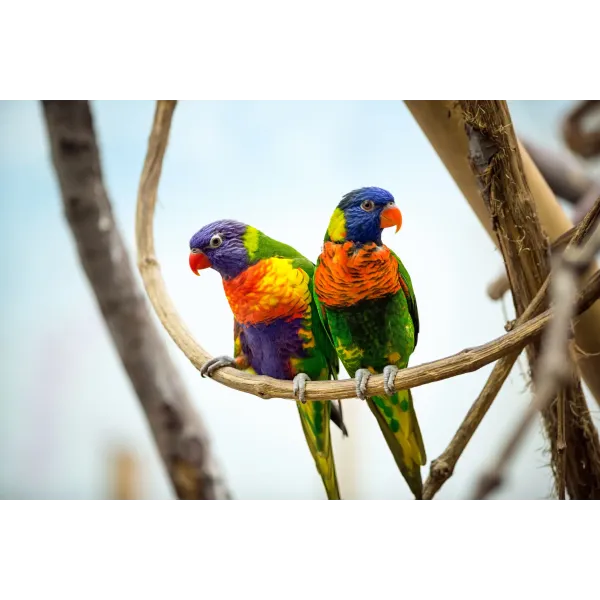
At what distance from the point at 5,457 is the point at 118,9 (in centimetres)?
154

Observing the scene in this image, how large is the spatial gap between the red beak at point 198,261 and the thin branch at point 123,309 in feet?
1.34

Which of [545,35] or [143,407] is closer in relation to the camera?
[545,35]

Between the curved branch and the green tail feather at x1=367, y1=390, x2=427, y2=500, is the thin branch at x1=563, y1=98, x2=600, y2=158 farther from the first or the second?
the green tail feather at x1=367, y1=390, x2=427, y2=500

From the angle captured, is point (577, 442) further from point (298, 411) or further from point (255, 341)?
point (255, 341)

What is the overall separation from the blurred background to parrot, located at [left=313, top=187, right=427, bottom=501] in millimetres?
104

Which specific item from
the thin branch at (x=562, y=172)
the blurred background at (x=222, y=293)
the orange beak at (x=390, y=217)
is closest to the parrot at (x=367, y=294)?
the orange beak at (x=390, y=217)

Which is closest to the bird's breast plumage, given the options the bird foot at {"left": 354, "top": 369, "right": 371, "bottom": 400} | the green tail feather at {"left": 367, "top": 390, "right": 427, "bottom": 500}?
the bird foot at {"left": 354, "top": 369, "right": 371, "bottom": 400}

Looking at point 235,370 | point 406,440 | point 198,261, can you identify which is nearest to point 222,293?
point 198,261

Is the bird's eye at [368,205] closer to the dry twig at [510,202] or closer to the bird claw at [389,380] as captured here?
the dry twig at [510,202]

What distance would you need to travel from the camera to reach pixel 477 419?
6.27ft

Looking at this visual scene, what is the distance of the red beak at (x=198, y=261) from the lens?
1975mm

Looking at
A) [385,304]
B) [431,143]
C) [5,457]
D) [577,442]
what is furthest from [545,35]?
[5,457]

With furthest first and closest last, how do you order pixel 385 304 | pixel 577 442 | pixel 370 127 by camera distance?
1. pixel 370 127
2. pixel 577 442
3. pixel 385 304

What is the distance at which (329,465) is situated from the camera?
2.05m
